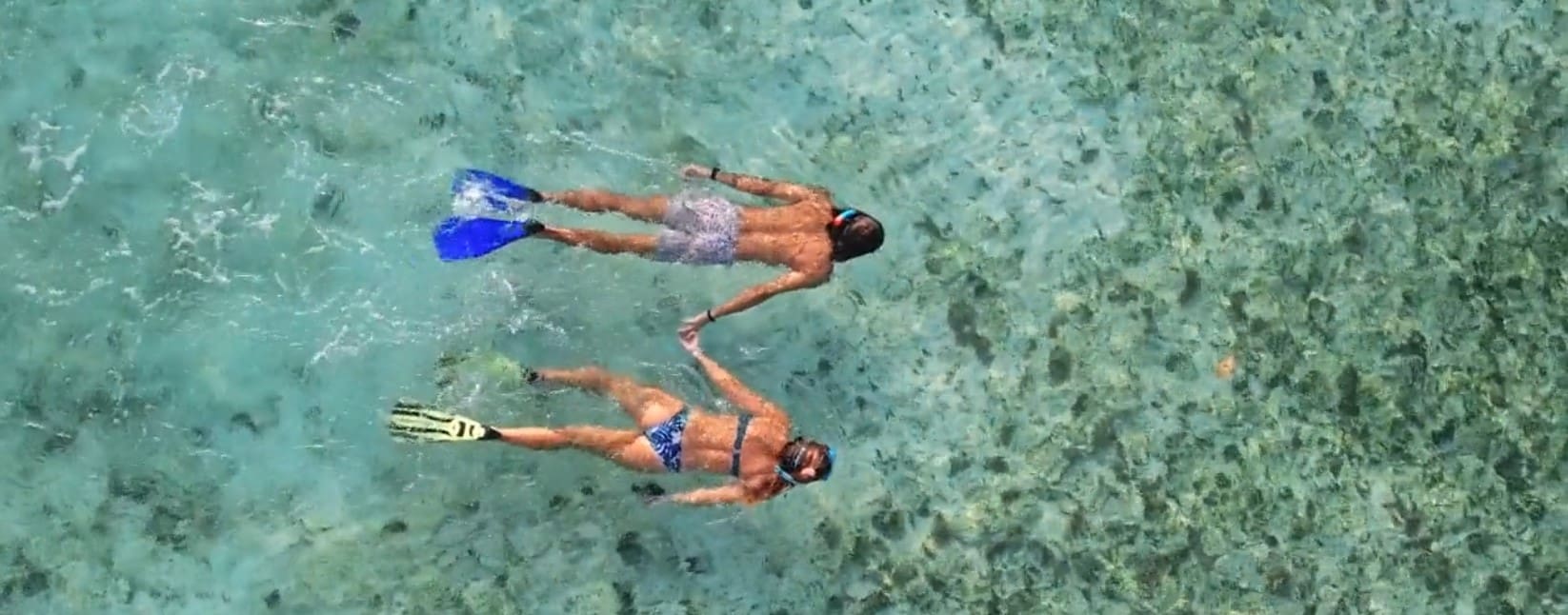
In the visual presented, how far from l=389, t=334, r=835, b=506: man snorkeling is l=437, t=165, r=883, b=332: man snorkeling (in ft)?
0.73

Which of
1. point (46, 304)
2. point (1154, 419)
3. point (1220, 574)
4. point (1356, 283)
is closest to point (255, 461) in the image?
point (46, 304)

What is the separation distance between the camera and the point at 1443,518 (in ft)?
10.6

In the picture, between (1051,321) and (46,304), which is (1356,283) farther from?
(46,304)

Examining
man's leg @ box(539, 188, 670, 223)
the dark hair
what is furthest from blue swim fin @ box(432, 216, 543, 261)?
the dark hair

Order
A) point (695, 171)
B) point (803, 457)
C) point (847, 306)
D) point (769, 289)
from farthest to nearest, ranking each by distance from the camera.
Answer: point (847, 306), point (695, 171), point (769, 289), point (803, 457)

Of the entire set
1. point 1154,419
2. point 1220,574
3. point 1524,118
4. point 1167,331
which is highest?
point 1524,118

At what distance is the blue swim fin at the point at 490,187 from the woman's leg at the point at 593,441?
62 centimetres

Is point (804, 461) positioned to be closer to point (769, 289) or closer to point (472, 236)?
point (769, 289)

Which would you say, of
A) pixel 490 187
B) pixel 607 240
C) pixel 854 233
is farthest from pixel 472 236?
pixel 854 233

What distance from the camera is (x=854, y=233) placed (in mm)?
2787

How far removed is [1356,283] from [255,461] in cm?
316

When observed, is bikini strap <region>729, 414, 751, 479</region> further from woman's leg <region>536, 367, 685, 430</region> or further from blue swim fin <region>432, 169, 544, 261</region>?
blue swim fin <region>432, 169, 544, 261</region>

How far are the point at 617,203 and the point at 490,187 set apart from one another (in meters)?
0.40

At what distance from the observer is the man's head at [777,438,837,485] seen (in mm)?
2756
